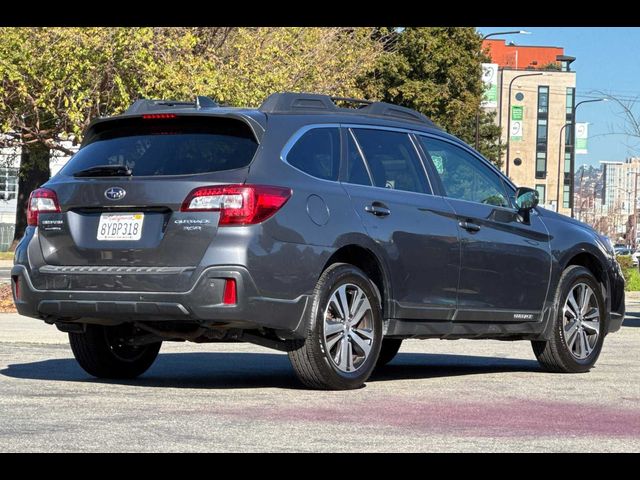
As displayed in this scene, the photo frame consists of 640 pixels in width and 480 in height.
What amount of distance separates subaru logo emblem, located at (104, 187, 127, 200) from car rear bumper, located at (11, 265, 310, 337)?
0.49 metres

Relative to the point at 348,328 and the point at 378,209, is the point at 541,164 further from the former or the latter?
the point at 348,328

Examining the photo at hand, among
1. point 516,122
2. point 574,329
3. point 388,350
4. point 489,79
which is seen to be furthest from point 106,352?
point 516,122

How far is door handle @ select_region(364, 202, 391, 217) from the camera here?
945cm

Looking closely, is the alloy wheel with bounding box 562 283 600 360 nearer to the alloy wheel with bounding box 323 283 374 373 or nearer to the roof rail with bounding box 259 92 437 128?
the roof rail with bounding box 259 92 437 128

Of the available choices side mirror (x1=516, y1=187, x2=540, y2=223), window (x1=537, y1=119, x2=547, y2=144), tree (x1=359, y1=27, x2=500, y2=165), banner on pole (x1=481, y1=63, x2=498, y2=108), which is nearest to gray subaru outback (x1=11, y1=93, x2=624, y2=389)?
side mirror (x1=516, y1=187, x2=540, y2=223)

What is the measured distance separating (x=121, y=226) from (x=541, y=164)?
5736 inches

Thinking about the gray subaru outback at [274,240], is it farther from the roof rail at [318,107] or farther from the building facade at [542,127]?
the building facade at [542,127]

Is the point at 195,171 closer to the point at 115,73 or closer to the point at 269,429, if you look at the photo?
the point at 269,429

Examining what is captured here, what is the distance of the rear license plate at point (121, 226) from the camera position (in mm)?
8938

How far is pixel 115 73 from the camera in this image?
27.4 metres

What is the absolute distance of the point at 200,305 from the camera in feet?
28.4

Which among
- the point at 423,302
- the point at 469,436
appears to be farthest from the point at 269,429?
the point at 423,302

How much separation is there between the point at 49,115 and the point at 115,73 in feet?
8.86

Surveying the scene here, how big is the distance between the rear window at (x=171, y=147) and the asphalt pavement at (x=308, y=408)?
1.39m
